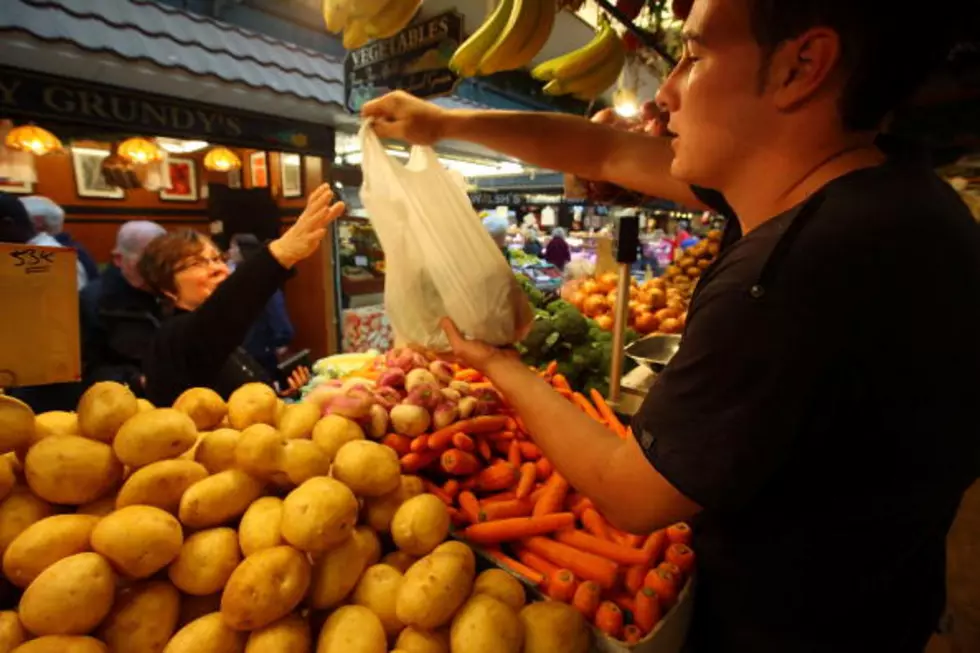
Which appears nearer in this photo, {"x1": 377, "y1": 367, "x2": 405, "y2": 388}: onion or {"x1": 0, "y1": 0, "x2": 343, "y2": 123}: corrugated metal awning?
{"x1": 377, "y1": 367, "x2": 405, "y2": 388}: onion

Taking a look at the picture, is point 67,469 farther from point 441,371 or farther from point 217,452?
point 441,371

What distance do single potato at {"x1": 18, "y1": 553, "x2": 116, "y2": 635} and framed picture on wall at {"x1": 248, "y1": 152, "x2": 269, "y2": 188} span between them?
7082mm

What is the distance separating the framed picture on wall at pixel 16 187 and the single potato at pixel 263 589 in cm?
773

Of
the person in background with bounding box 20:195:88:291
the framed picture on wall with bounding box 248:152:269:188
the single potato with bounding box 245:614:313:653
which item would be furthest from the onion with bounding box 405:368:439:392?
the framed picture on wall with bounding box 248:152:269:188

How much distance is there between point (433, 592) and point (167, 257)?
2.41m

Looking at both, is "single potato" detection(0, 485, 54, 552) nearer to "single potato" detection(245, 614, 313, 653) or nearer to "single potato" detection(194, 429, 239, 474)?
"single potato" detection(194, 429, 239, 474)

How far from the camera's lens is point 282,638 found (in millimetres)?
865

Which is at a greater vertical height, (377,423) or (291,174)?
(291,174)

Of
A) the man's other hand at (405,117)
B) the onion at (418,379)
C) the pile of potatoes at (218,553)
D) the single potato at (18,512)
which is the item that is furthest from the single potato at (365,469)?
the man's other hand at (405,117)

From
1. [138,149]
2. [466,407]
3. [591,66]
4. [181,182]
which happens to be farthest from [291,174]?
[466,407]

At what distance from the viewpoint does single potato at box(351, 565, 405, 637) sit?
98 centimetres

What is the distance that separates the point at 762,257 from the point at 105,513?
128 cm

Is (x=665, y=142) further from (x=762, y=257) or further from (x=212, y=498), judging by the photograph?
(x=212, y=498)

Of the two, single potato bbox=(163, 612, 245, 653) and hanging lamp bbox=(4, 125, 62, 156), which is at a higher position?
hanging lamp bbox=(4, 125, 62, 156)
